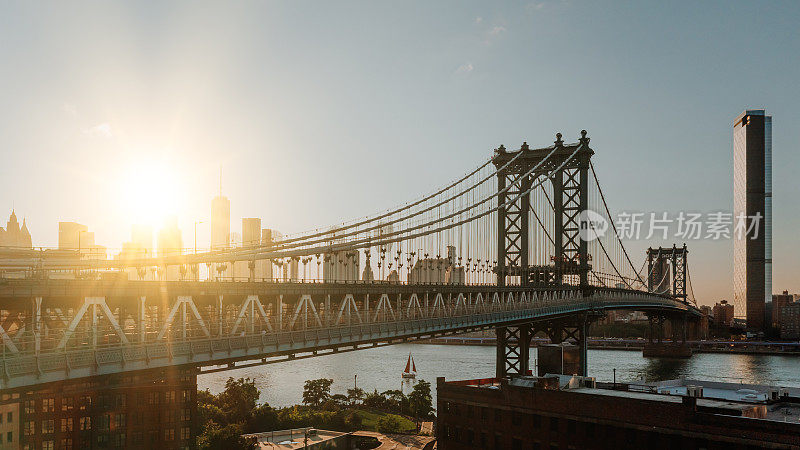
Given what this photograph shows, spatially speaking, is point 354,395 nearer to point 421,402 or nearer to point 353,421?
point 421,402

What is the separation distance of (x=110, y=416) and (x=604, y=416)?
36.1 m

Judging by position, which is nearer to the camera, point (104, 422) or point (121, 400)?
point (104, 422)

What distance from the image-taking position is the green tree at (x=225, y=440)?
52.6 meters

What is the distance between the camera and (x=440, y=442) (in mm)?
49656

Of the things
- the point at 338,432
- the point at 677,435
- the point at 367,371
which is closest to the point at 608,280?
the point at 367,371

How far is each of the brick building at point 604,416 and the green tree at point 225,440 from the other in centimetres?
1559

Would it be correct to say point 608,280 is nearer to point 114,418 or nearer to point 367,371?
point 367,371

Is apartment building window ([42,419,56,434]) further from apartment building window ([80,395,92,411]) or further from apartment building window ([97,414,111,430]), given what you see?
apartment building window ([97,414,111,430])

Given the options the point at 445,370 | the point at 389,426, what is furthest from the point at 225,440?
the point at 445,370


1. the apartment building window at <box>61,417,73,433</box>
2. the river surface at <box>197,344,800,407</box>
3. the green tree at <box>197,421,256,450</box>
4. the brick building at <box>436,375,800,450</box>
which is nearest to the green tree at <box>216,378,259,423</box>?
the river surface at <box>197,344,800,407</box>

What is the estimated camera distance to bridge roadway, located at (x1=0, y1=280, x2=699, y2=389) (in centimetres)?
2123

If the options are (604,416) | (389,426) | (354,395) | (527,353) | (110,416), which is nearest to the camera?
(604,416)

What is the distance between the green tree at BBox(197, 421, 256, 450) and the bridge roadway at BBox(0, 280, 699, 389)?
16.9m

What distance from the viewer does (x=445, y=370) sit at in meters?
109
